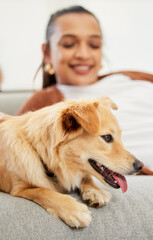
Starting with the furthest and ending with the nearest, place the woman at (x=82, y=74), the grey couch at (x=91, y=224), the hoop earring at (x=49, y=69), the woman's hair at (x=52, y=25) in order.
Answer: the hoop earring at (x=49, y=69)
the woman's hair at (x=52, y=25)
the woman at (x=82, y=74)
the grey couch at (x=91, y=224)

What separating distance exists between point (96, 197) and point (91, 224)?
14 cm

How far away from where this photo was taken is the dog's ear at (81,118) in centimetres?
92

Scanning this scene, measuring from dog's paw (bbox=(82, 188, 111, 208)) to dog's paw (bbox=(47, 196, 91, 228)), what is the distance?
7 cm

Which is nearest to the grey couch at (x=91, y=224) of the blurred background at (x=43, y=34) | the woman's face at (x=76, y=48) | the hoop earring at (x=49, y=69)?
the woman's face at (x=76, y=48)

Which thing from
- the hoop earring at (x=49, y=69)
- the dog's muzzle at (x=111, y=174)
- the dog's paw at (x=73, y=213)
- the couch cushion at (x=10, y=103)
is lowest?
the couch cushion at (x=10, y=103)

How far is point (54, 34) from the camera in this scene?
178 cm

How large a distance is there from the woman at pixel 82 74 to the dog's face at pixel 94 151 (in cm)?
51

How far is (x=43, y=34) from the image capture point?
311 centimetres

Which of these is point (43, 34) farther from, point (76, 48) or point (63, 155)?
point (63, 155)

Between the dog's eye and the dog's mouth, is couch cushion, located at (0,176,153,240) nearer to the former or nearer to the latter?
the dog's mouth

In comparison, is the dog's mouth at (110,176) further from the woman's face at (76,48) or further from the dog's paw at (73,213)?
the woman's face at (76,48)

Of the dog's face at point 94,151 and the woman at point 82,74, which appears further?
the woman at point 82,74

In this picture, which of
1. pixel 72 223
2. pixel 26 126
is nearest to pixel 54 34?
pixel 26 126

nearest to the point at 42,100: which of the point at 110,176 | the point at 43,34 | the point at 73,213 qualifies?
the point at 110,176
